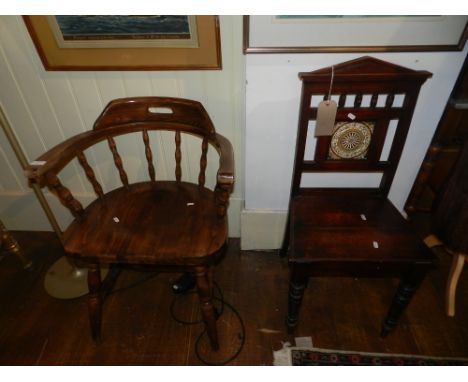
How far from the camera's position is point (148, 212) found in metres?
1.09

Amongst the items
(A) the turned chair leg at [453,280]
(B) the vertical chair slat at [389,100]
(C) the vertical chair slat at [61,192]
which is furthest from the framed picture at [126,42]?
(A) the turned chair leg at [453,280]

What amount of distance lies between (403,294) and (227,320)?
739 millimetres

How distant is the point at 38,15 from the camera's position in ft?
3.44

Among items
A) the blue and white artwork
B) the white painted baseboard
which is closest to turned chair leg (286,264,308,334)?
the white painted baseboard

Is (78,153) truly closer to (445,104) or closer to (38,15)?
(38,15)

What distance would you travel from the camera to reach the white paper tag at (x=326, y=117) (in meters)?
1.00

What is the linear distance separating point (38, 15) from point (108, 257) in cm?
95

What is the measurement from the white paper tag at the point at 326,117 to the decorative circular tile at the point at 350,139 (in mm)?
87

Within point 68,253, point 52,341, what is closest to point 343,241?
point 68,253

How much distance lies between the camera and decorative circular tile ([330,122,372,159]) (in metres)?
1.11

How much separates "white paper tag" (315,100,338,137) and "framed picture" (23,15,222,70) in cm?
44

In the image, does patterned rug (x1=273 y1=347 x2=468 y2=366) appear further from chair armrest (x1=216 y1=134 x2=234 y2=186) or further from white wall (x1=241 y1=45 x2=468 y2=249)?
chair armrest (x1=216 y1=134 x2=234 y2=186)

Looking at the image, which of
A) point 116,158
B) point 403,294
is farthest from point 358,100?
point 116,158

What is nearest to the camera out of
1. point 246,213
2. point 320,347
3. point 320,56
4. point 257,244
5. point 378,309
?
point 320,56
